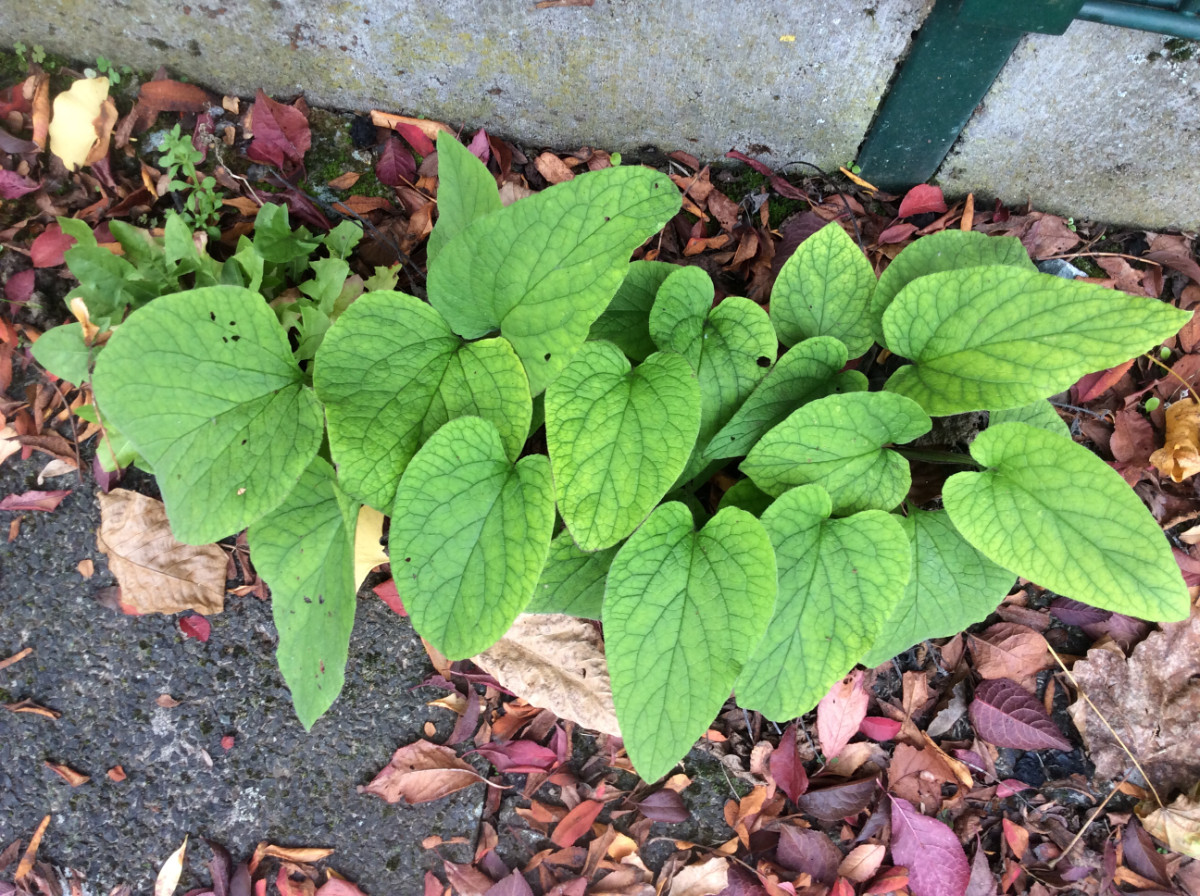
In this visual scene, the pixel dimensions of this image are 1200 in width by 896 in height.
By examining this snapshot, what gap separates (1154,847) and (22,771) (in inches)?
119

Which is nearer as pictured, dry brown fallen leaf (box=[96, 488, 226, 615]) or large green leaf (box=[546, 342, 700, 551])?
large green leaf (box=[546, 342, 700, 551])

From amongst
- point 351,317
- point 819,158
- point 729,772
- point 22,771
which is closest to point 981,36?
point 819,158

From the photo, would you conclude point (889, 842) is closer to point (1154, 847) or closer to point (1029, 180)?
point (1154, 847)

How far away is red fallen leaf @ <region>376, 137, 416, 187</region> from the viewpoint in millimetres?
1993

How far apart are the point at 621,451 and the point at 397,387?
0.45 metres

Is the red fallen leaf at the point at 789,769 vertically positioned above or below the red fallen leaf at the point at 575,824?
above

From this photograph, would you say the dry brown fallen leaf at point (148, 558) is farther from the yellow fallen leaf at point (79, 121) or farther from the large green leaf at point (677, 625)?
the large green leaf at point (677, 625)

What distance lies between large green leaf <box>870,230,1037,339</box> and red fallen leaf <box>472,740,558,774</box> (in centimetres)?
137

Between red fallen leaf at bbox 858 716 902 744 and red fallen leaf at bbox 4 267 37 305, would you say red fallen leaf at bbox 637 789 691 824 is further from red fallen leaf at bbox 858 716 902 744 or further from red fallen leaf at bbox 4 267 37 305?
red fallen leaf at bbox 4 267 37 305

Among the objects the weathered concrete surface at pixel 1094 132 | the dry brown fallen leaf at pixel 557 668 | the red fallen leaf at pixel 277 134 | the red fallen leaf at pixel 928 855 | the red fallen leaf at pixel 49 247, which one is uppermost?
the weathered concrete surface at pixel 1094 132

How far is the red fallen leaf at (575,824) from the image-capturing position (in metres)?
1.92

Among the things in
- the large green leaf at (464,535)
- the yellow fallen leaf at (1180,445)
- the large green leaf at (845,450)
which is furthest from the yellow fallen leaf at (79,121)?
the yellow fallen leaf at (1180,445)

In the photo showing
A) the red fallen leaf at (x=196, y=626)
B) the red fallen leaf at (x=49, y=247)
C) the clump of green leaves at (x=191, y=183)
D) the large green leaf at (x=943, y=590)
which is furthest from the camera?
the red fallen leaf at (x=196, y=626)

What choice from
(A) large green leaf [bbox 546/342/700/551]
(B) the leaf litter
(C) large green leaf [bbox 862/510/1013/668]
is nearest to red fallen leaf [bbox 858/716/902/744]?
(B) the leaf litter
